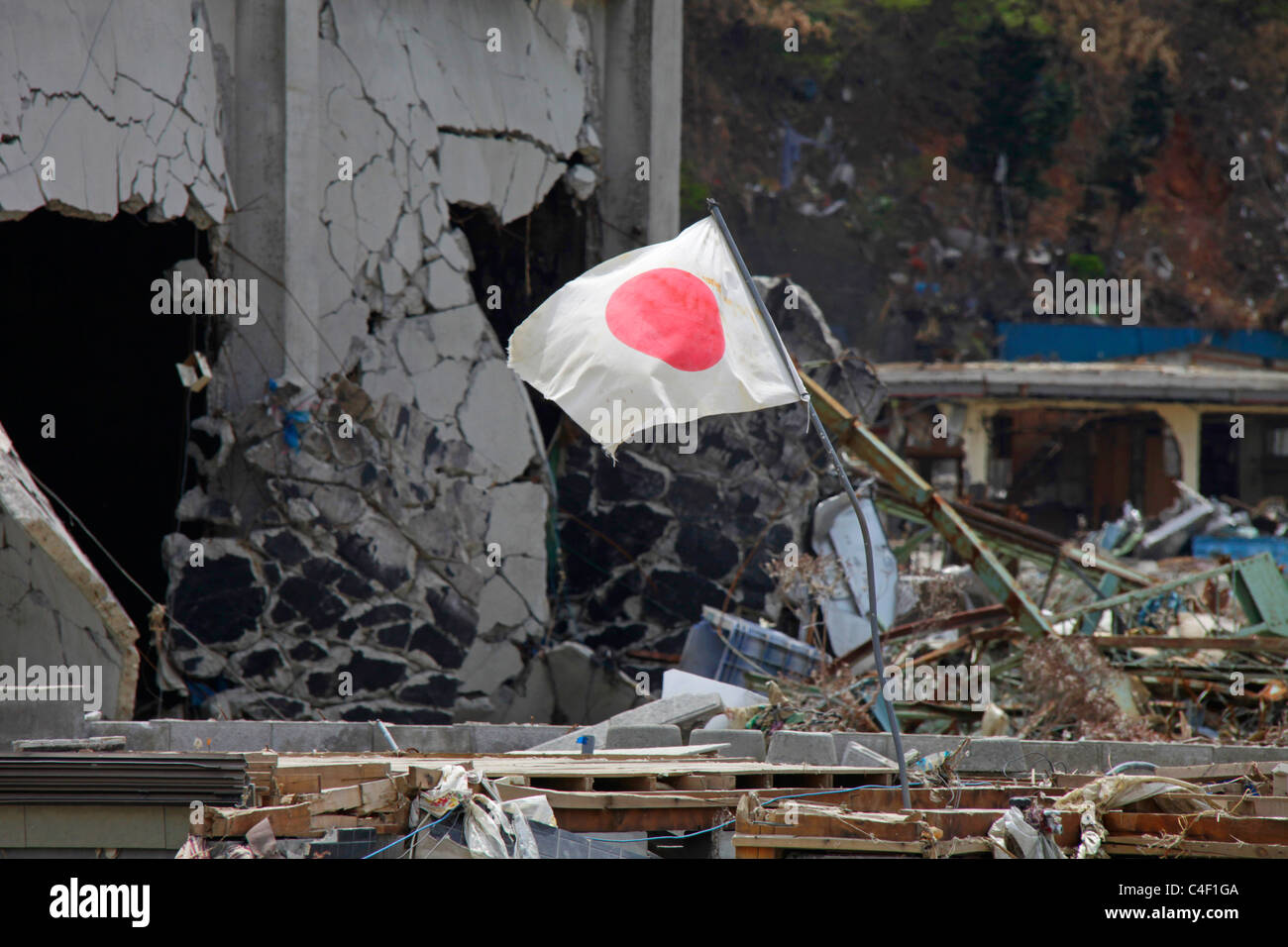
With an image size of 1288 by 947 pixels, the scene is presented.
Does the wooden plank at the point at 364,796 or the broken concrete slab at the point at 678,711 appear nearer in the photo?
the wooden plank at the point at 364,796

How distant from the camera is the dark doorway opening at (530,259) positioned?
11523 millimetres

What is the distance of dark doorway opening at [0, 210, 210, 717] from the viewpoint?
31.4 feet

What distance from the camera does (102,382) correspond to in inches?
398

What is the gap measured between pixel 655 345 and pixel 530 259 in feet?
19.5

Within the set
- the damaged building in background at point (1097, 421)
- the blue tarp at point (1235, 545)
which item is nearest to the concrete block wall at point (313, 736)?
the damaged building in background at point (1097, 421)

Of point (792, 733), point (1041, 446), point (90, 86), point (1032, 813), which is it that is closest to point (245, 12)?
point (90, 86)

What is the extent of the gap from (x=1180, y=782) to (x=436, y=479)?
Answer: 220 inches

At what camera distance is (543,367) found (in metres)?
6.16

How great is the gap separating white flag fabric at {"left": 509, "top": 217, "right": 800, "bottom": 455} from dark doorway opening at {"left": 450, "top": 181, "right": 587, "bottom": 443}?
5.24 meters

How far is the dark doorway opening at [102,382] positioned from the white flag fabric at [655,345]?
4.02 metres

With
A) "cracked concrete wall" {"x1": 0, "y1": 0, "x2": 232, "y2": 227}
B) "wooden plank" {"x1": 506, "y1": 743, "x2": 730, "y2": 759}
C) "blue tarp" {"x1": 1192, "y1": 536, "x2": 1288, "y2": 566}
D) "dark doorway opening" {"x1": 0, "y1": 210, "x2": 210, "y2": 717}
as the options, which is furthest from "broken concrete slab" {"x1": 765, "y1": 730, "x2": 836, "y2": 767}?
"blue tarp" {"x1": 1192, "y1": 536, "x2": 1288, "y2": 566}

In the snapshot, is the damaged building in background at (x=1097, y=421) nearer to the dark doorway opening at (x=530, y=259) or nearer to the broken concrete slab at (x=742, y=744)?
the dark doorway opening at (x=530, y=259)

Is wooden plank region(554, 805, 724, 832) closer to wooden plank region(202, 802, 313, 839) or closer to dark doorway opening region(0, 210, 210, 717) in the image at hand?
wooden plank region(202, 802, 313, 839)

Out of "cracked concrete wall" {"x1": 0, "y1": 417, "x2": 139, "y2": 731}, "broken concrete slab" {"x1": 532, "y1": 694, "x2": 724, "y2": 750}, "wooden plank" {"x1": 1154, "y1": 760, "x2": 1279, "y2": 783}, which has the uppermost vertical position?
"cracked concrete wall" {"x1": 0, "y1": 417, "x2": 139, "y2": 731}
